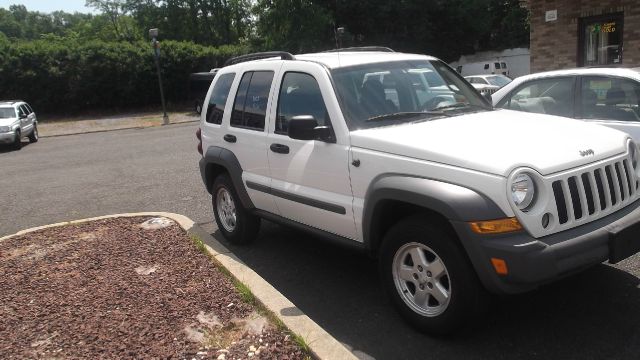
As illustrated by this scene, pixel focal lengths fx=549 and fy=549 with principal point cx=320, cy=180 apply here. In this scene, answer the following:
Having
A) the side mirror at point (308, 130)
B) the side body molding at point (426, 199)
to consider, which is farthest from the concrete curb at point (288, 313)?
the side mirror at point (308, 130)

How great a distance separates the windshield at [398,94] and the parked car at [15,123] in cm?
1728

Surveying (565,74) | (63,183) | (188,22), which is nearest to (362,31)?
(188,22)

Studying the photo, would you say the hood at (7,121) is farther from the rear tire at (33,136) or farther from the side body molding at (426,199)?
the side body molding at (426,199)

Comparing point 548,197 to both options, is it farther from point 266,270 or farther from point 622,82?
point 622,82

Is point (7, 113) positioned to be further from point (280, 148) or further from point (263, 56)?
point (280, 148)

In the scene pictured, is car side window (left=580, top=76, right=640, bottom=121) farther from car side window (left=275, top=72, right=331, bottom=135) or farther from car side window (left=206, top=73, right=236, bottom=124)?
car side window (left=206, top=73, right=236, bottom=124)

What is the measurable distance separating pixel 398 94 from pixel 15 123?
18.0 m

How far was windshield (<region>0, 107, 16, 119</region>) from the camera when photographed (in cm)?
1900

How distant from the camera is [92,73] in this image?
3056 cm

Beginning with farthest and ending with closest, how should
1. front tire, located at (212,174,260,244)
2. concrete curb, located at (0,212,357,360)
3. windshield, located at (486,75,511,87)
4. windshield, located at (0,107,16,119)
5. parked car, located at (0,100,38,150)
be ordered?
windshield, located at (486,75,511,87) < windshield, located at (0,107,16,119) < parked car, located at (0,100,38,150) < front tire, located at (212,174,260,244) < concrete curb, located at (0,212,357,360)

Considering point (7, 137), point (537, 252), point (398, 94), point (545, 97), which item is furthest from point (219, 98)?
point (7, 137)

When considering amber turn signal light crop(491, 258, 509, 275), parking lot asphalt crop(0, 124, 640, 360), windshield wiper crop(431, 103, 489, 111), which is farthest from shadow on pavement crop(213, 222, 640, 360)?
windshield wiper crop(431, 103, 489, 111)

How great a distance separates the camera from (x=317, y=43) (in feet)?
131

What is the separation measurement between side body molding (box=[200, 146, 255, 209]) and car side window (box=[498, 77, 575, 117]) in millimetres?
3091
